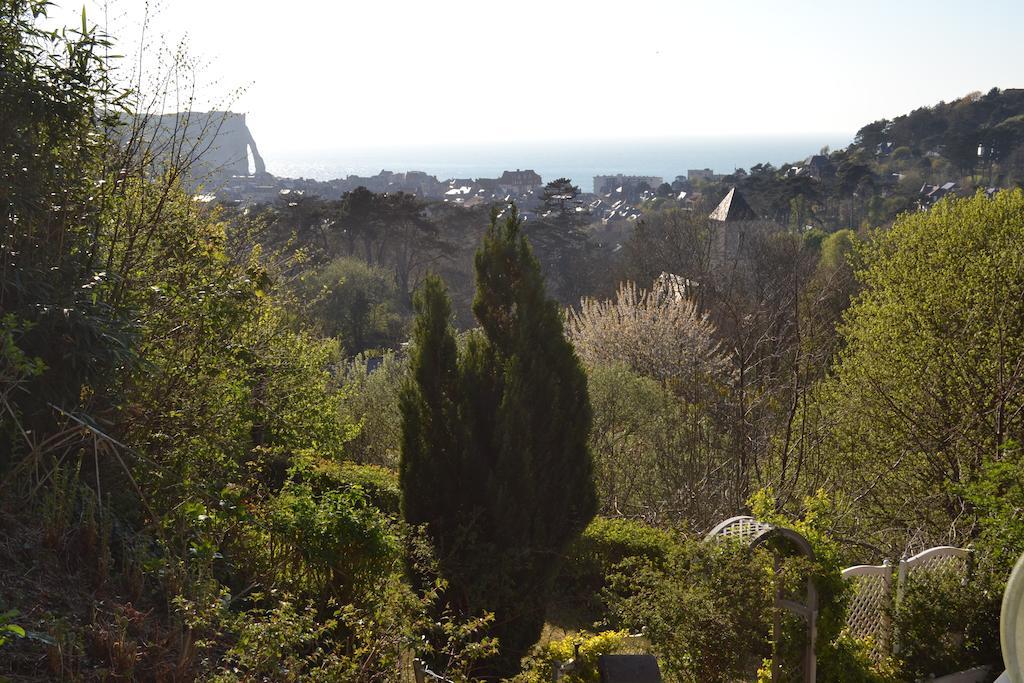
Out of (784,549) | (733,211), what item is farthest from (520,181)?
(784,549)

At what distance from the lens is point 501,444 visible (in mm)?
8055

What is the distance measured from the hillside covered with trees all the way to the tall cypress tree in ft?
0.09

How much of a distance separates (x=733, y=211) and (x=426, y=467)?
3305 cm

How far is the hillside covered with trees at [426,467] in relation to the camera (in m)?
5.12

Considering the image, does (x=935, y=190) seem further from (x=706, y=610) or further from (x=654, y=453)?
(x=706, y=610)

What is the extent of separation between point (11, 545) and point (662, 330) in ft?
51.0

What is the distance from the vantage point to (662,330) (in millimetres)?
18938

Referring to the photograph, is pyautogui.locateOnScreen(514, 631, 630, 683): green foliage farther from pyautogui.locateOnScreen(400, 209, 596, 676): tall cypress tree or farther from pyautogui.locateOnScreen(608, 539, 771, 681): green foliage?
pyautogui.locateOnScreen(400, 209, 596, 676): tall cypress tree

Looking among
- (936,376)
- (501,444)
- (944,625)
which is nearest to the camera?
(944,625)

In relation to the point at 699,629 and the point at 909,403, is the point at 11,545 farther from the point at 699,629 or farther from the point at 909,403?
the point at 909,403

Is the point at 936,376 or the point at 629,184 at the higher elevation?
the point at 629,184

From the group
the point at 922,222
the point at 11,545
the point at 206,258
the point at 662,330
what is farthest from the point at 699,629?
the point at 662,330

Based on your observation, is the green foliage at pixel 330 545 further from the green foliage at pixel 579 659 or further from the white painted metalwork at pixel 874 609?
the white painted metalwork at pixel 874 609

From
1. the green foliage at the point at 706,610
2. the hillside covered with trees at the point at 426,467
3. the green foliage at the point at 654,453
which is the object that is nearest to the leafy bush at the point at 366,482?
the hillside covered with trees at the point at 426,467
